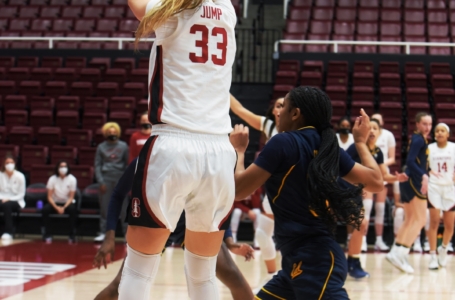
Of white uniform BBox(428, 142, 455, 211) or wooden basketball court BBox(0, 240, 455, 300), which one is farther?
white uniform BBox(428, 142, 455, 211)

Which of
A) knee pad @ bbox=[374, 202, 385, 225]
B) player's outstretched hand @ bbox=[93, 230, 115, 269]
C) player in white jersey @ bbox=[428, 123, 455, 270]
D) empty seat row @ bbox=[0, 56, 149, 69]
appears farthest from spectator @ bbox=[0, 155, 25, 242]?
player's outstretched hand @ bbox=[93, 230, 115, 269]

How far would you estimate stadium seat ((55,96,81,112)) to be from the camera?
12125 millimetres

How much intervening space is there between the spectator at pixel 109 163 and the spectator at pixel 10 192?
1.30 m

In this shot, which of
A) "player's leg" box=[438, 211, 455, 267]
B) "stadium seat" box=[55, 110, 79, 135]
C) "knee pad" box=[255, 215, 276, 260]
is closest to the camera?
"knee pad" box=[255, 215, 276, 260]

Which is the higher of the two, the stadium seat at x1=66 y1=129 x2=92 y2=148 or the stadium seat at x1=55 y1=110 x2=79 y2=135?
the stadium seat at x1=55 y1=110 x2=79 y2=135

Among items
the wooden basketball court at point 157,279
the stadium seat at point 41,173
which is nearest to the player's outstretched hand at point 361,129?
the wooden basketball court at point 157,279

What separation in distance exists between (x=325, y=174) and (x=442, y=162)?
17.4 feet

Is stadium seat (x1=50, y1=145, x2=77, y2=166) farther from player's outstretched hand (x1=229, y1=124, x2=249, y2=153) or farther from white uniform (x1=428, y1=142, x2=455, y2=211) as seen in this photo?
player's outstretched hand (x1=229, y1=124, x2=249, y2=153)

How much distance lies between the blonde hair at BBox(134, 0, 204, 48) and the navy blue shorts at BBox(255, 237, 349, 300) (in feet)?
3.42

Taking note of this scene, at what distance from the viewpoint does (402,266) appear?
6.89 metres

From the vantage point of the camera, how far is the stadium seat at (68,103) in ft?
39.8

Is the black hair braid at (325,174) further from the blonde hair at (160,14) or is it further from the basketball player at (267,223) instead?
the basketball player at (267,223)

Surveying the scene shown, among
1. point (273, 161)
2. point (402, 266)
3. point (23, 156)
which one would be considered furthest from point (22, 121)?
point (273, 161)

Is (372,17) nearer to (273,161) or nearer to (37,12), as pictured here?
(37,12)
